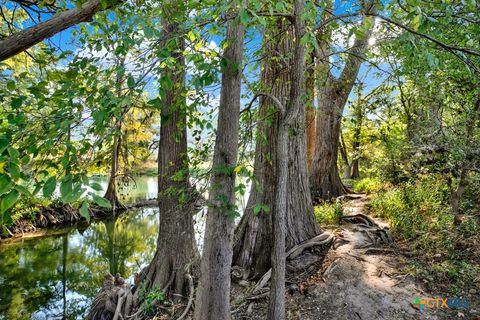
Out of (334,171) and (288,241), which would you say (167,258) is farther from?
(334,171)

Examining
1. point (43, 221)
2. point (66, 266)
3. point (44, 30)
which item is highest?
point (44, 30)

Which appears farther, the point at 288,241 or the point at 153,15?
the point at 288,241

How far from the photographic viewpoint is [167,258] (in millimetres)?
4098

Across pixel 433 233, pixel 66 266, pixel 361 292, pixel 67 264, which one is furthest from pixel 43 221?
pixel 433 233

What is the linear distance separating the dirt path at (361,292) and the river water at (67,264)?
214 cm

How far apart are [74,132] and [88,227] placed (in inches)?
439

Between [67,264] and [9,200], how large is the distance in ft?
27.4

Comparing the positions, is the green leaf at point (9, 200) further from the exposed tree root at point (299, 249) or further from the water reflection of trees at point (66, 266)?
the exposed tree root at point (299, 249)

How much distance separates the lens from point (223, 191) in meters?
2.43

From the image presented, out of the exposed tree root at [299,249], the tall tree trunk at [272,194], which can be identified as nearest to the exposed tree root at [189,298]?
the tall tree trunk at [272,194]

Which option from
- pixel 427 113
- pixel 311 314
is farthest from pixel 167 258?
pixel 427 113

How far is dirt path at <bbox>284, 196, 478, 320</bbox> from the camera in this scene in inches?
111

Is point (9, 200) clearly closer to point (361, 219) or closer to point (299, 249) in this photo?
point (299, 249)

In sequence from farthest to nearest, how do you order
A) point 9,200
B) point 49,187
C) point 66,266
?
point 66,266, point 49,187, point 9,200
